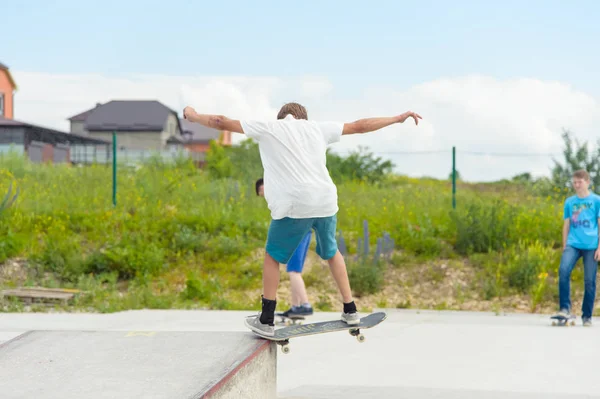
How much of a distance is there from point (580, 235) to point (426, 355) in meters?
3.23

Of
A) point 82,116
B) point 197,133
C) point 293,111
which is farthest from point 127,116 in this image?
point 293,111

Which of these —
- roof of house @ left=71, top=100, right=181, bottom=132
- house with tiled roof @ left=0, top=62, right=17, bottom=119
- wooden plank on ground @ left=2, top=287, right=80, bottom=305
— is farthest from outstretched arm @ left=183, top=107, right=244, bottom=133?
roof of house @ left=71, top=100, right=181, bottom=132

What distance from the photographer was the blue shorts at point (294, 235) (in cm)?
516

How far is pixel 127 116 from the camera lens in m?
72.1

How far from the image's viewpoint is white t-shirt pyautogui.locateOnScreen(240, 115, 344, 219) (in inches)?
199

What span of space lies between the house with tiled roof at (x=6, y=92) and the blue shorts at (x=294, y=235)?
1810 inches

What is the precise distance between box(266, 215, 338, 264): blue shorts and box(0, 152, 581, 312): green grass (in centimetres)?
542

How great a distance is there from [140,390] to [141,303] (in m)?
6.74

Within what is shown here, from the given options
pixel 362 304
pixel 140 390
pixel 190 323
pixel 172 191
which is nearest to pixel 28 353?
pixel 140 390

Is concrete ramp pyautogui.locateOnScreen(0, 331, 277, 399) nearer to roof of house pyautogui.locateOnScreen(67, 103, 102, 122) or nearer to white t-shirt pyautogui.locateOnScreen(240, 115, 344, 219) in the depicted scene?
white t-shirt pyautogui.locateOnScreen(240, 115, 344, 219)

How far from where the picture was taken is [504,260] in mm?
12750

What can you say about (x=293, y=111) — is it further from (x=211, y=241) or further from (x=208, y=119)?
(x=211, y=241)

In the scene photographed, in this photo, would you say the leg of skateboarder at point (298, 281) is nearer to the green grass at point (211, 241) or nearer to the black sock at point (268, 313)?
the black sock at point (268, 313)

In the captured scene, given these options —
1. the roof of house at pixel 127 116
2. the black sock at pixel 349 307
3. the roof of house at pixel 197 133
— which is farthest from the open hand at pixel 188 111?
the roof of house at pixel 197 133
